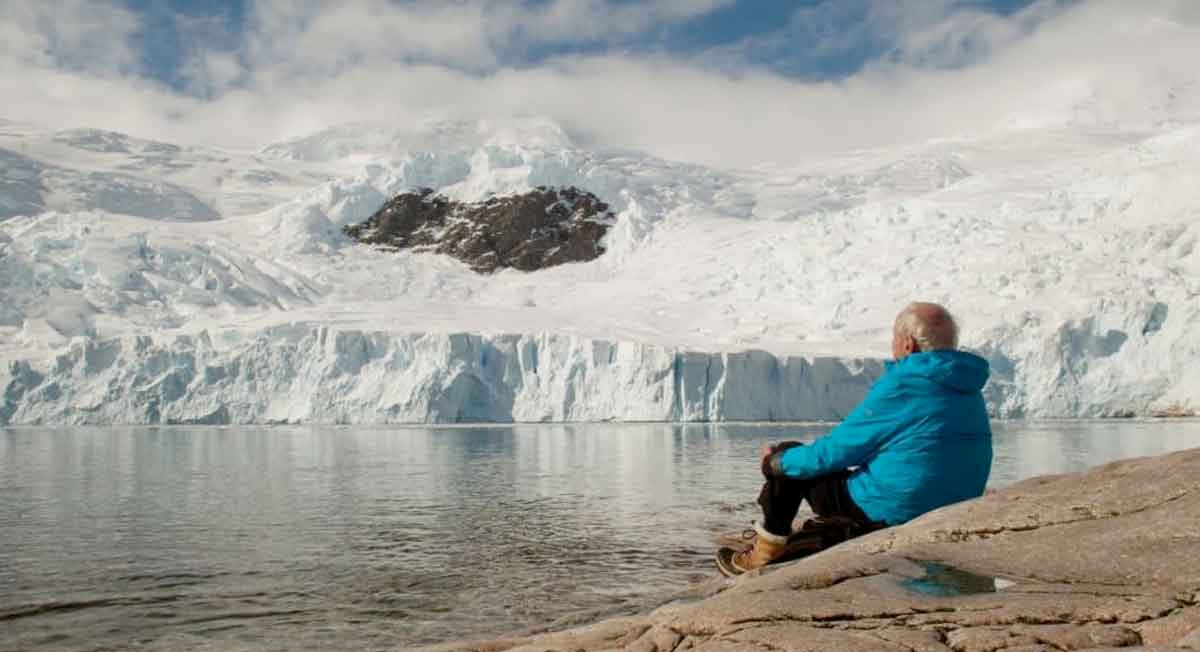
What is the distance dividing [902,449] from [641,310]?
39006 millimetres

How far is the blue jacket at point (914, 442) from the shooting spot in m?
3.24

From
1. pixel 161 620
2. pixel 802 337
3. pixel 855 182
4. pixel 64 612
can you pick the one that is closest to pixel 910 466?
pixel 161 620

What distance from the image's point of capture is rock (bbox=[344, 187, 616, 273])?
184ft

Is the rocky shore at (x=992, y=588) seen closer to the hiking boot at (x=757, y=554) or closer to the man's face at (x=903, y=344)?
the hiking boot at (x=757, y=554)

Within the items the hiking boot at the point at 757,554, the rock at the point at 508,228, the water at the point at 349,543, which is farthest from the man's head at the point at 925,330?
A: the rock at the point at 508,228

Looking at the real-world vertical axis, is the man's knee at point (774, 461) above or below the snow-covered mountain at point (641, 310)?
below

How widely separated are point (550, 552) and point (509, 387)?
1092 inches

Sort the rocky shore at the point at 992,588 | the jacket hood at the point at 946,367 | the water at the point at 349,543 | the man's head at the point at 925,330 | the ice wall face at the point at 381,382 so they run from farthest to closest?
the ice wall face at the point at 381,382 < the water at the point at 349,543 < the man's head at the point at 925,330 < the jacket hood at the point at 946,367 < the rocky shore at the point at 992,588

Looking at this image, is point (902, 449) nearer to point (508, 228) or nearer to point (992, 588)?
point (992, 588)

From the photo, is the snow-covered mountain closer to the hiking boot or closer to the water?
the water

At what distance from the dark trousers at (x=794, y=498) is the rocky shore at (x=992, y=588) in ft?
1.46

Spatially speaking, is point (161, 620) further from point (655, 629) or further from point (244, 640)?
point (655, 629)

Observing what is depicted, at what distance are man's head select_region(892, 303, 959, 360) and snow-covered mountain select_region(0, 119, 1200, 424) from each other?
1096 inches

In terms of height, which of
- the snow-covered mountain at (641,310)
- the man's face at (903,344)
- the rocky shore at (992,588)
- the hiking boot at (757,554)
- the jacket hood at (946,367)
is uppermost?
the snow-covered mountain at (641,310)
